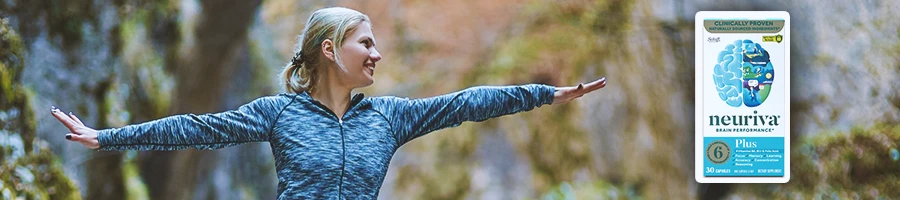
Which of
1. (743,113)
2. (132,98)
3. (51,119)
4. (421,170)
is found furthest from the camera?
(421,170)

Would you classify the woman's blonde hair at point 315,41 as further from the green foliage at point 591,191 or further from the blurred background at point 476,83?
the green foliage at point 591,191

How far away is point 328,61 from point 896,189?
5.55ft

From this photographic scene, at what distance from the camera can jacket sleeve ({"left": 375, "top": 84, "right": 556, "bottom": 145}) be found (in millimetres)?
1151

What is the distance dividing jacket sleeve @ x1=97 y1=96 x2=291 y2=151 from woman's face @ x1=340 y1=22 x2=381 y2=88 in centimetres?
9

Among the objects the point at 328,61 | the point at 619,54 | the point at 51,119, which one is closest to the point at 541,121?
the point at 619,54

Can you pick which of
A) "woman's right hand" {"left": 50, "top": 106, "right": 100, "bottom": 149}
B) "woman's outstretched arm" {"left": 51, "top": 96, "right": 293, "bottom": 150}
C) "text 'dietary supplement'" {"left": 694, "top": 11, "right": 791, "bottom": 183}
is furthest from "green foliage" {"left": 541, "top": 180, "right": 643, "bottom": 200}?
"woman's right hand" {"left": 50, "top": 106, "right": 100, "bottom": 149}

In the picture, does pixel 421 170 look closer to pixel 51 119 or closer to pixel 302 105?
pixel 51 119

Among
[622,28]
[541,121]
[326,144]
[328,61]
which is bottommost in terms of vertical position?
[326,144]

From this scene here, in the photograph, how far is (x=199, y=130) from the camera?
1113 mm

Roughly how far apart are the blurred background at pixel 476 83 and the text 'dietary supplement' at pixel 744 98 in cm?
13

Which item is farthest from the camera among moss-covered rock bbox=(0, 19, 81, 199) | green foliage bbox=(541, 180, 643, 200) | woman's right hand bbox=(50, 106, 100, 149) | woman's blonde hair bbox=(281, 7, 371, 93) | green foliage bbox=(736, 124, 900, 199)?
green foliage bbox=(541, 180, 643, 200)

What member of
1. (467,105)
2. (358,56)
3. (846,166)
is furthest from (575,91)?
(846,166)

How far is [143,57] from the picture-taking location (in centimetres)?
277

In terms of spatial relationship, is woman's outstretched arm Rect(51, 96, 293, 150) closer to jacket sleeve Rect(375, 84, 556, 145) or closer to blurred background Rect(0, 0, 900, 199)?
jacket sleeve Rect(375, 84, 556, 145)
